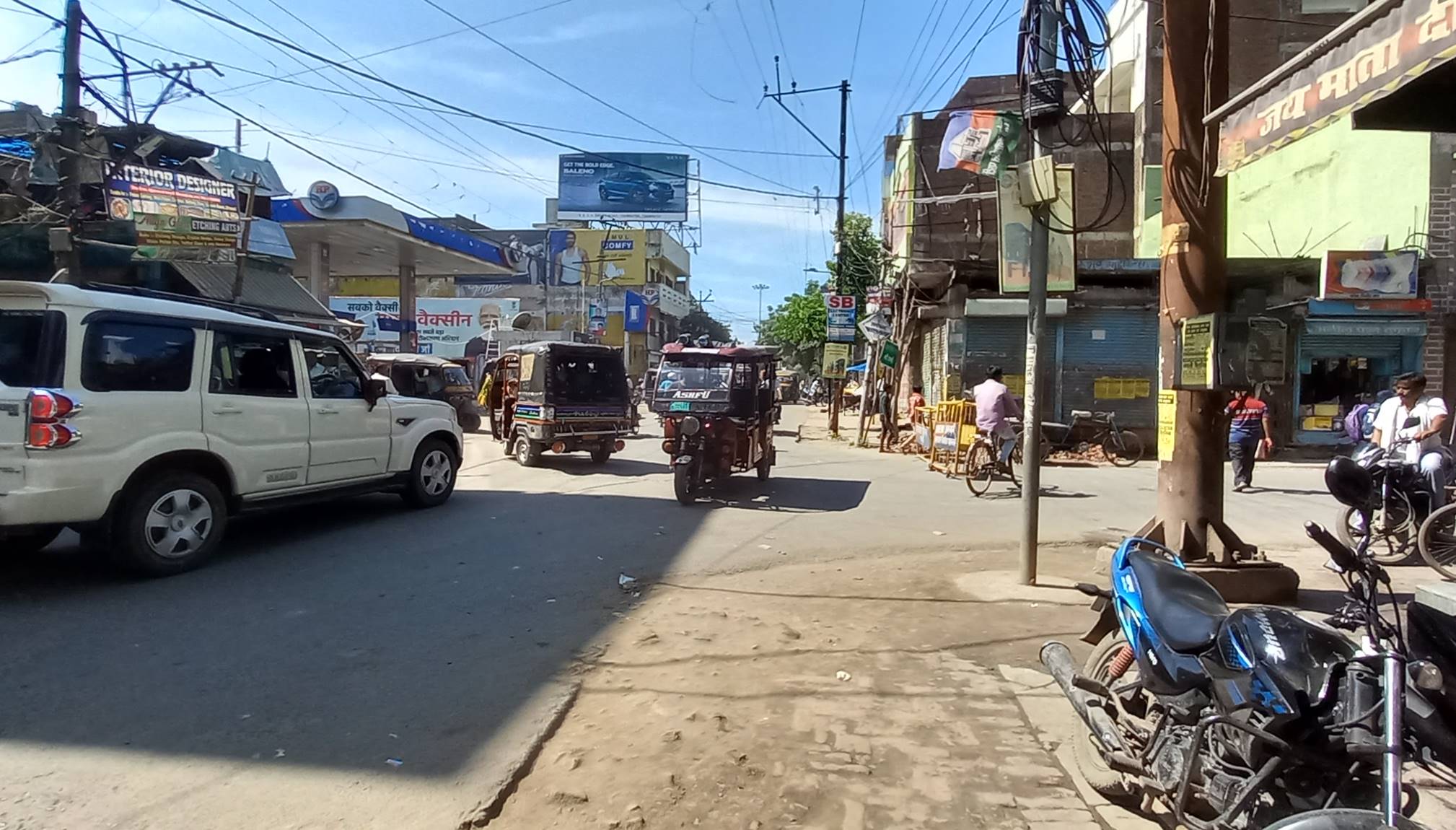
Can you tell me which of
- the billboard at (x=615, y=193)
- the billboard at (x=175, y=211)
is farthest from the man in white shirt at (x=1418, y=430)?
the billboard at (x=615, y=193)

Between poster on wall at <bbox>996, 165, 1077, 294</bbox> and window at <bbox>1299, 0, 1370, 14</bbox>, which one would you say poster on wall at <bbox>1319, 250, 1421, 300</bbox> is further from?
poster on wall at <bbox>996, 165, 1077, 294</bbox>

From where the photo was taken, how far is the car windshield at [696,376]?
12195 millimetres

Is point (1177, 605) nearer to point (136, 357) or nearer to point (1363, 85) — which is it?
point (1363, 85)

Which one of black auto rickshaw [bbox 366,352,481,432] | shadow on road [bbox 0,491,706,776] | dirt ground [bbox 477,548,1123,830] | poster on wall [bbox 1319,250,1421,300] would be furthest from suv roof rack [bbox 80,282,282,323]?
poster on wall [bbox 1319,250,1421,300]

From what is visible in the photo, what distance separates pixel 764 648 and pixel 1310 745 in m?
3.21

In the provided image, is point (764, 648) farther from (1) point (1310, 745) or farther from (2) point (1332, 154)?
(2) point (1332, 154)

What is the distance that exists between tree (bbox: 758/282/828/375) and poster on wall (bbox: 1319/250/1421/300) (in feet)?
69.5

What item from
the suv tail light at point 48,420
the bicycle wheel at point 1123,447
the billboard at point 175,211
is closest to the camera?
the suv tail light at point 48,420

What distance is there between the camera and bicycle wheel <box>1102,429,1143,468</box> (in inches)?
713

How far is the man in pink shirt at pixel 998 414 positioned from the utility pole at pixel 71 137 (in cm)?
1206

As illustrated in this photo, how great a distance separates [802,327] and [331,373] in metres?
39.2

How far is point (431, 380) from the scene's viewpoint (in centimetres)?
2242

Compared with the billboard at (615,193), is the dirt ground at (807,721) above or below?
below

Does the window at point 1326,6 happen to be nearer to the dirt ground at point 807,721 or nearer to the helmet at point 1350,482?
the dirt ground at point 807,721
